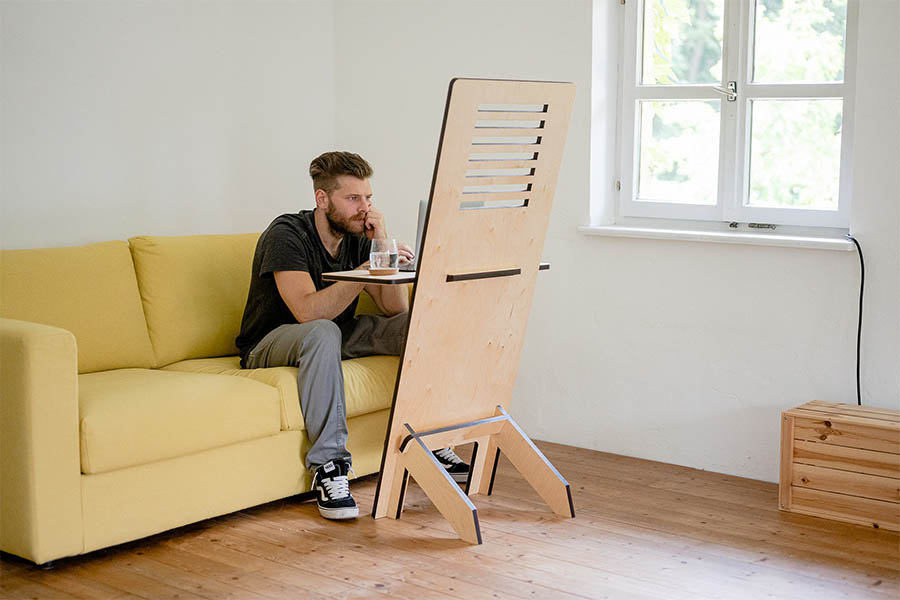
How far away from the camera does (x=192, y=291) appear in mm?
3738

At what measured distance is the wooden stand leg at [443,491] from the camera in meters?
3.05

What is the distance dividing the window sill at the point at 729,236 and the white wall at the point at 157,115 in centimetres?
146

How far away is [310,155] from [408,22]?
753 mm

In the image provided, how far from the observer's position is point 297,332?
3.40 meters

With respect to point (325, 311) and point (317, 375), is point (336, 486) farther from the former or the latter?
point (325, 311)

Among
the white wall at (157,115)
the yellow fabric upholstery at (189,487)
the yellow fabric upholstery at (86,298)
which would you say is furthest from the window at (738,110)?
the yellow fabric upholstery at (86,298)

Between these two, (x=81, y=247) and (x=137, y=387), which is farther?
(x=81, y=247)

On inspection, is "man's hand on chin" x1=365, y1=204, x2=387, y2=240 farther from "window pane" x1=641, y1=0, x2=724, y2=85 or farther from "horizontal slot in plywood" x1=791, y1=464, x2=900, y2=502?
"horizontal slot in plywood" x1=791, y1=464, x2=900, y2=502

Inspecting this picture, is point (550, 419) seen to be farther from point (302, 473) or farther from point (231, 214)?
point (231, 214)

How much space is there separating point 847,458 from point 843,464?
2 centimetres

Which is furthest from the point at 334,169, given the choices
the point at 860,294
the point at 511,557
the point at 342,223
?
the point at 860,294

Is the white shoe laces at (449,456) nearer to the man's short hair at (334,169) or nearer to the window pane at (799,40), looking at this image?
the man's short hair at (334,169)

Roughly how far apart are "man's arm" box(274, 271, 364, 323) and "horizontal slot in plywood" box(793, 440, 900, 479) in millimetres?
1518

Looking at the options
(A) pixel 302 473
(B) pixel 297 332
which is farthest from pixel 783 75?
(A) pixel 302 473
